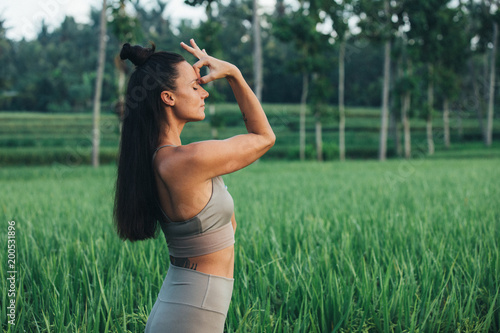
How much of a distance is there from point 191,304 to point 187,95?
657 mm

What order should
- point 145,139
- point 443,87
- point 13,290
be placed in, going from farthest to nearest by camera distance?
point 443,87 < point 13,290 < point 145,139

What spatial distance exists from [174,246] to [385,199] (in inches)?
201

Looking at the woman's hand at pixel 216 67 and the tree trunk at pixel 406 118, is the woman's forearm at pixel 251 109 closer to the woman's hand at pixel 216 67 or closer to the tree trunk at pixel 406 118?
the woman's hand at pixel 216 67

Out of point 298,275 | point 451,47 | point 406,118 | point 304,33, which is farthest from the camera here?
point 451,47

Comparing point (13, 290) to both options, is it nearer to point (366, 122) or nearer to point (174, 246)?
point (174, 246)

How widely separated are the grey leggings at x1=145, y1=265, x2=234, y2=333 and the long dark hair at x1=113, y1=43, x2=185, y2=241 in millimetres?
254

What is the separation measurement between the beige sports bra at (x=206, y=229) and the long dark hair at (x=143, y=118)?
0.06 m

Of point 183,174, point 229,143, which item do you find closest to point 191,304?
point 183,174

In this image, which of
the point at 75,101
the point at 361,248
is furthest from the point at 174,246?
the point at 75,101

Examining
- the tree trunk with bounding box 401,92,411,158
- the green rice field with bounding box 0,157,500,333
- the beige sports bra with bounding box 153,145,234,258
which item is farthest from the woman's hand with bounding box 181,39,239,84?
the tree trunk with bounding box 401,92,411,158

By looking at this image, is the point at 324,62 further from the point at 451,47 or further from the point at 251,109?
the point at 251,109

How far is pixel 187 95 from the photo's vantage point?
4.40 ft

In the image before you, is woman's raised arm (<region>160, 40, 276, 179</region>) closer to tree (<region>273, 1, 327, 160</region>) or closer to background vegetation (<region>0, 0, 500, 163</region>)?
background vegetation (<region>0, 0, 500, 163</region>)

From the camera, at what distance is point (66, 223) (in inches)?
173
